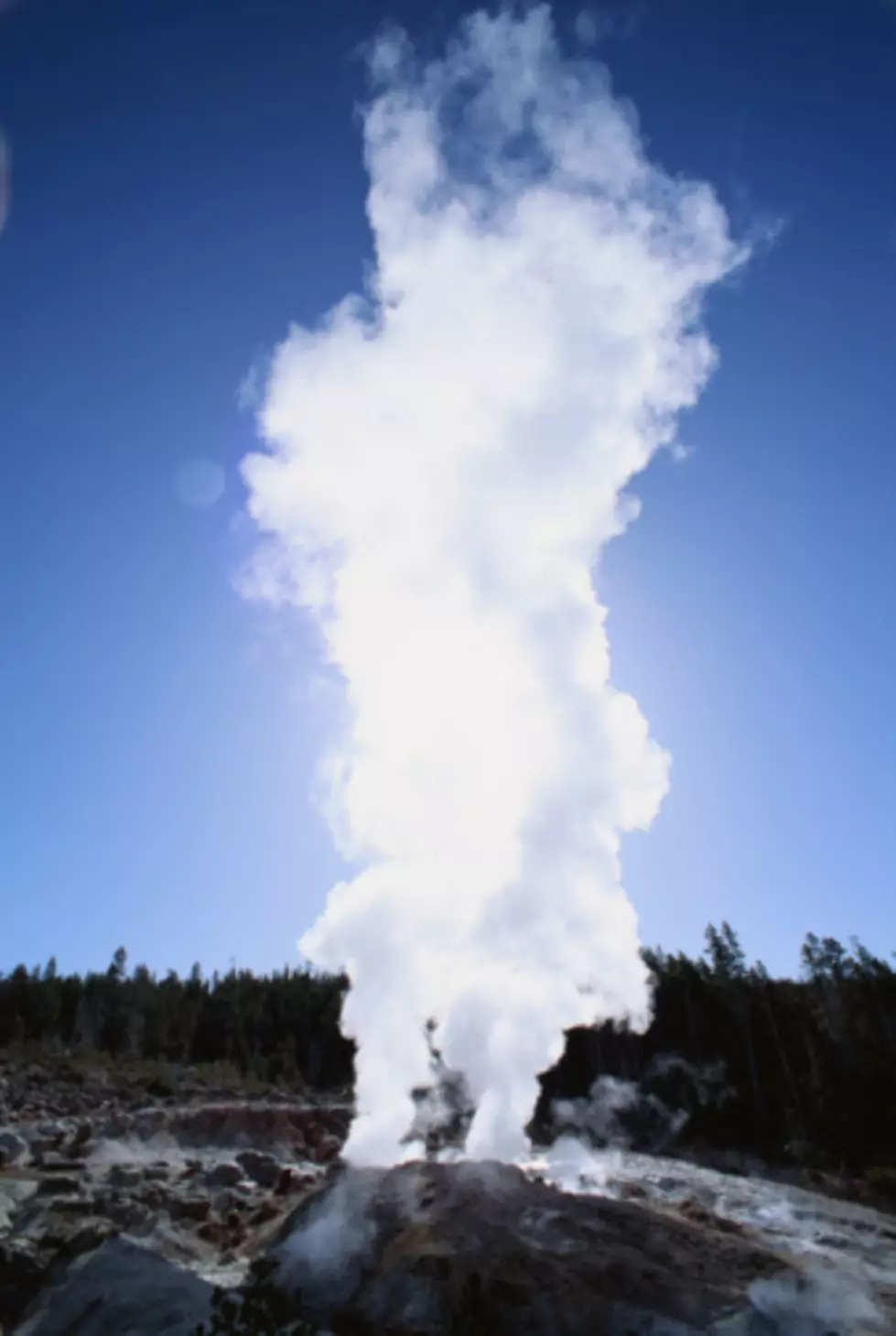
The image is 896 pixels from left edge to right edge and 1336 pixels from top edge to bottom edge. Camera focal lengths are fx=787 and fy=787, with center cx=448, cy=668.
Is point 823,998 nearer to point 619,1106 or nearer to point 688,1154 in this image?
point 619,1106

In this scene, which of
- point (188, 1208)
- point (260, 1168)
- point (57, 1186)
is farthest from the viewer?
point (260, 1168)

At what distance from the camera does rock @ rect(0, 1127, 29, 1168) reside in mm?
21234

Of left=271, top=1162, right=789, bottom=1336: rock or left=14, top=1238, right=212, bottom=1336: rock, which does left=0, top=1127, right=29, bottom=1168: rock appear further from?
left=271, top=1162, right=789, bottom=1336: rock

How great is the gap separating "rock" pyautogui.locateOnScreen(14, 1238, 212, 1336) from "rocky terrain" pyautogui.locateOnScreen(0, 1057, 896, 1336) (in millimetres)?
28

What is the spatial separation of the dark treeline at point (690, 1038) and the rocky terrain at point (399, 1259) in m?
32.9

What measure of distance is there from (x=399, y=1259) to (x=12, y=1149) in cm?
1522

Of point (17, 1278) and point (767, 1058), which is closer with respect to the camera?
point (17, 1278)

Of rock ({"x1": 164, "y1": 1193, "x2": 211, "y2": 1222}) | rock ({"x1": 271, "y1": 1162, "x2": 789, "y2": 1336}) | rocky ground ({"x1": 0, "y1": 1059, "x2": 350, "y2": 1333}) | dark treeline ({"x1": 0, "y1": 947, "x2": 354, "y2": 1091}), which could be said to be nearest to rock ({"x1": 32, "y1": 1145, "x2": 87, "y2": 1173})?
rocky ground ({"x1": 0, "y1": 1059, "x2": 350, "y2": 1333})

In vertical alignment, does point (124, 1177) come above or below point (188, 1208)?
above

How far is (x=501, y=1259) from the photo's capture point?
12.4 metres

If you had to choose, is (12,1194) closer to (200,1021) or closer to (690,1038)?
(690,1038)

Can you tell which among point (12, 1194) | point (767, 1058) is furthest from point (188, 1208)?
point (767, 1058)

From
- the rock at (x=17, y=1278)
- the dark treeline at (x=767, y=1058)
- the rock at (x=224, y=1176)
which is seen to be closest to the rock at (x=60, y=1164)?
the rock at (x=224, y=1176)

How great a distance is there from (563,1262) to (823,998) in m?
58.5
